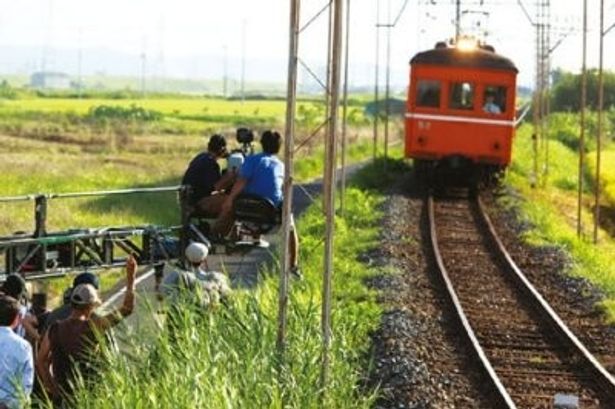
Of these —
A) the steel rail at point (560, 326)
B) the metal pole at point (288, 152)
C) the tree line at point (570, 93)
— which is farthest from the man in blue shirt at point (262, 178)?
the tree line at point (570, 93)

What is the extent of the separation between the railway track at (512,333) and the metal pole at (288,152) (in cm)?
279

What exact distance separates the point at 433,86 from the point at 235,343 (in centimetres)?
2084

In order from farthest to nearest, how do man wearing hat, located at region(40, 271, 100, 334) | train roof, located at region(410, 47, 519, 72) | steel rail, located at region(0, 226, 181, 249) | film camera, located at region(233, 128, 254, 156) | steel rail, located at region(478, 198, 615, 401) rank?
train roof, located at region(410, 47, 519, 72) → film camera, located at region(233, 128, 254, 156) → steel rail, located at region(478, 198, 615, 401) → steel rail, located at region(0, 226, 181, 249) → man wearing hat, located at region(40, 271, 100, 334)

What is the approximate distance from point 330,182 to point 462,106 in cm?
2112

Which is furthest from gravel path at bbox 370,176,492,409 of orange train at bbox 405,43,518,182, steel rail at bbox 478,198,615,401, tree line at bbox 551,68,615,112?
tree line at bbox 551,68,615,112

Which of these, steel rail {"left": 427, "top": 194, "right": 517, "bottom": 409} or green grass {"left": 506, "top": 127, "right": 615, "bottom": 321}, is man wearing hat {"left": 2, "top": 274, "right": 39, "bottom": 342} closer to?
steel rail {"left": 427, "top": 194, "right": 517, "bottom": 409}

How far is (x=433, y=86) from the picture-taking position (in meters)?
31.4

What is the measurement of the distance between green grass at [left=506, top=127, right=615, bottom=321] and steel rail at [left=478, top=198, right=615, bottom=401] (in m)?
0.72

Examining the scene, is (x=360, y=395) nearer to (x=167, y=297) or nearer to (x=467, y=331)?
(x=167, y=297)

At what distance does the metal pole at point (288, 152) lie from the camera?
10102 millimetres

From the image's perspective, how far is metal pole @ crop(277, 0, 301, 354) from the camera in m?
10.1

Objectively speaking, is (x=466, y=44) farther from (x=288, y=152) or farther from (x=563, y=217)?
(x=288, y=152)

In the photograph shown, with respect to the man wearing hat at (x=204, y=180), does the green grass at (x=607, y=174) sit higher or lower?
lower

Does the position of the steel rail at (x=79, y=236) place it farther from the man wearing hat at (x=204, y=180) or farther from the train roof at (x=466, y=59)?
the train roof at (x=466, y=59)
